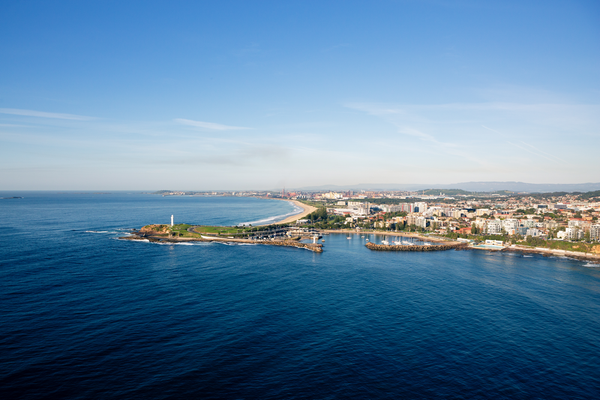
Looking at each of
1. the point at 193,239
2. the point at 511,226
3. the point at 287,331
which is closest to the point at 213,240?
the point at 193,239

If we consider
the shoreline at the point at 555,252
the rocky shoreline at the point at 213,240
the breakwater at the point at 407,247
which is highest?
the rocky shoreline at the point at 213,240

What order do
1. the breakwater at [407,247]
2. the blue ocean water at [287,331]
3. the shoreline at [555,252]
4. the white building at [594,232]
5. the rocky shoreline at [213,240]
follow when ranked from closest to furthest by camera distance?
1. the blue ocean water at [287,331]
2. the shoreline at [555,252]
3. the breakwater at [407,247]
4. the rocky shoreline at [213,240]
5. the white building at [594,232]

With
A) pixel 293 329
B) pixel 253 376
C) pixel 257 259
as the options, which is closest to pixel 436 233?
pixel 257 259

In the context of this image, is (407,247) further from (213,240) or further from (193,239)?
(193,239)

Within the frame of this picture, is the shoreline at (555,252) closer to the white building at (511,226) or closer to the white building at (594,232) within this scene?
the white building at (594,232)

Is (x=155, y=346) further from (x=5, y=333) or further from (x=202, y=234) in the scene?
(x=202, y=234)

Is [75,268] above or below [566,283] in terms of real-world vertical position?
above


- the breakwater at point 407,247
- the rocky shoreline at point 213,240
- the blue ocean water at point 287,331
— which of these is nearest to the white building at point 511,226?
the breakwater at point 407,247

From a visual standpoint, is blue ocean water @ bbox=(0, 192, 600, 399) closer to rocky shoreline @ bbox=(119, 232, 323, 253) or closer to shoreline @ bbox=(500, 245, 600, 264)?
shoreline @ bbox=(500, 245, 600, 264)
